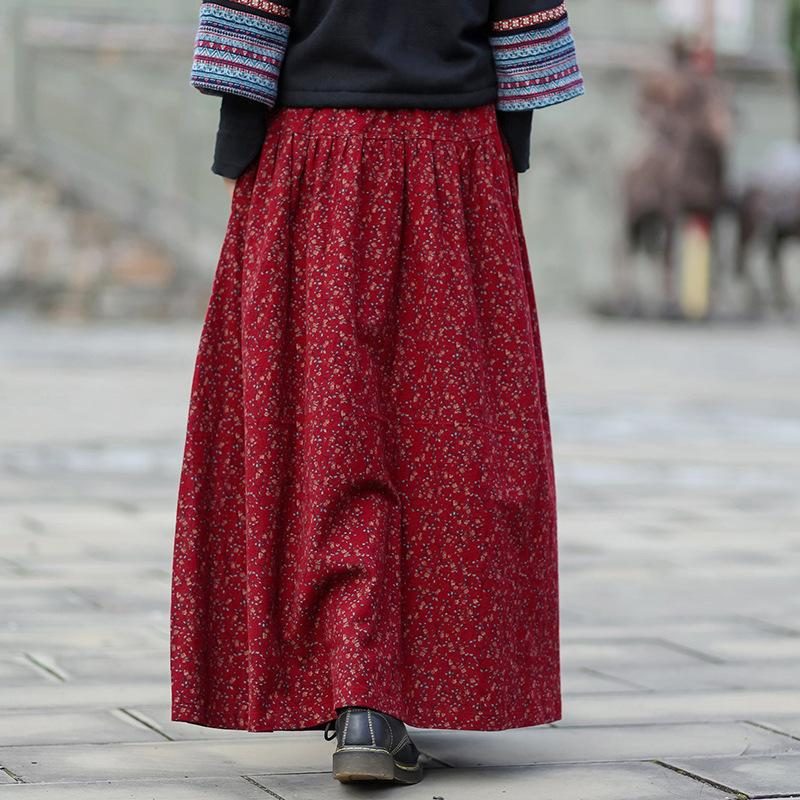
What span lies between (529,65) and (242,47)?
45cm

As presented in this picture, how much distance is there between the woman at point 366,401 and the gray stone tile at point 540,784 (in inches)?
2.5

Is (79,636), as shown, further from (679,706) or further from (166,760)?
(679,706)

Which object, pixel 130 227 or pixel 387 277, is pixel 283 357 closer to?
pixel 387 277

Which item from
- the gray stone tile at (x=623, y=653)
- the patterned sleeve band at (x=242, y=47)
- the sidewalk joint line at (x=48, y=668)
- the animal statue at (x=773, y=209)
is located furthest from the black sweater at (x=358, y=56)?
the animal statue at (x=773, y=209)

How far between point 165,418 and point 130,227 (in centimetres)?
1044

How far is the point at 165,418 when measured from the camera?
877 cm

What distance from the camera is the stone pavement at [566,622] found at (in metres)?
2.95

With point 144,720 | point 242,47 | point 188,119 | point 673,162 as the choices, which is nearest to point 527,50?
point 242,47

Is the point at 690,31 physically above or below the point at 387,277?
above

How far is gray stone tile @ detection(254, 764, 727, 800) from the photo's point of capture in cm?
281

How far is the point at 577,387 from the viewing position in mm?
10969

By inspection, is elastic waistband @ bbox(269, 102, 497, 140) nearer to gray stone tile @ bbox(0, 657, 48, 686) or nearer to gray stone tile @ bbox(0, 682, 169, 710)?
gray stone tile @ bbox(0, 682, 169, 710)

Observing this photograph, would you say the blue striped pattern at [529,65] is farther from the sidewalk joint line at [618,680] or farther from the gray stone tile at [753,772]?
the sidewalk joint line at [618,680]

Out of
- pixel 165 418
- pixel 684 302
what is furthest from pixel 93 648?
pixel 684 302
